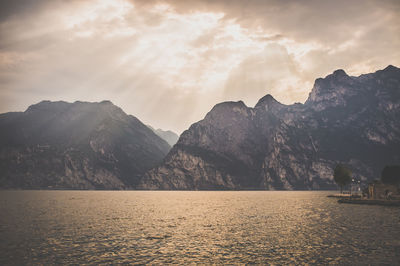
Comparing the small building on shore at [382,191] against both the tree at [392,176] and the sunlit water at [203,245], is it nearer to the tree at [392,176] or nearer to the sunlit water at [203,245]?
the tree at [392,176]

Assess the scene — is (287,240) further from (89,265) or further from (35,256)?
(35,256)

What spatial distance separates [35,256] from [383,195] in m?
148

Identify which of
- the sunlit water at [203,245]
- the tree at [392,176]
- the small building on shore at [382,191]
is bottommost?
the sunlit water at [203,245]

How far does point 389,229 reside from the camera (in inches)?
2219

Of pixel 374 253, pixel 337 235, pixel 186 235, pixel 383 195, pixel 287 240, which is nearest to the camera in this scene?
pixel 374 253

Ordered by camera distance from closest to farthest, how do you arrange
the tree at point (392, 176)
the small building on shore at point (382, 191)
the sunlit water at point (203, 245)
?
the sunlit water at point (203, 245), the small building on shore at point (382, 191), the tree at point (392, 176)

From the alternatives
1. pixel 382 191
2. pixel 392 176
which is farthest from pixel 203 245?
pixel 392 176

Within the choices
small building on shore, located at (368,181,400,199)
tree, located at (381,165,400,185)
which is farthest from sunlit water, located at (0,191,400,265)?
tree, located at (381,165,400,185)

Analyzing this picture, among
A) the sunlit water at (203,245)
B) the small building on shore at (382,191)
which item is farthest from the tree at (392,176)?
the sunlit water at (203,245)

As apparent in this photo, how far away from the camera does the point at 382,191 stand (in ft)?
465

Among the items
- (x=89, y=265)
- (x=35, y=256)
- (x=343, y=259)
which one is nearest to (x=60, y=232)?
(x=35, y=256)

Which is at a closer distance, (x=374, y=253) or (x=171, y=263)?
(x=171, y=263)

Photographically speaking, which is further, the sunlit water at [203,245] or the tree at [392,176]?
the tree at [392,176]

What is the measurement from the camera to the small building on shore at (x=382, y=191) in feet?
459
